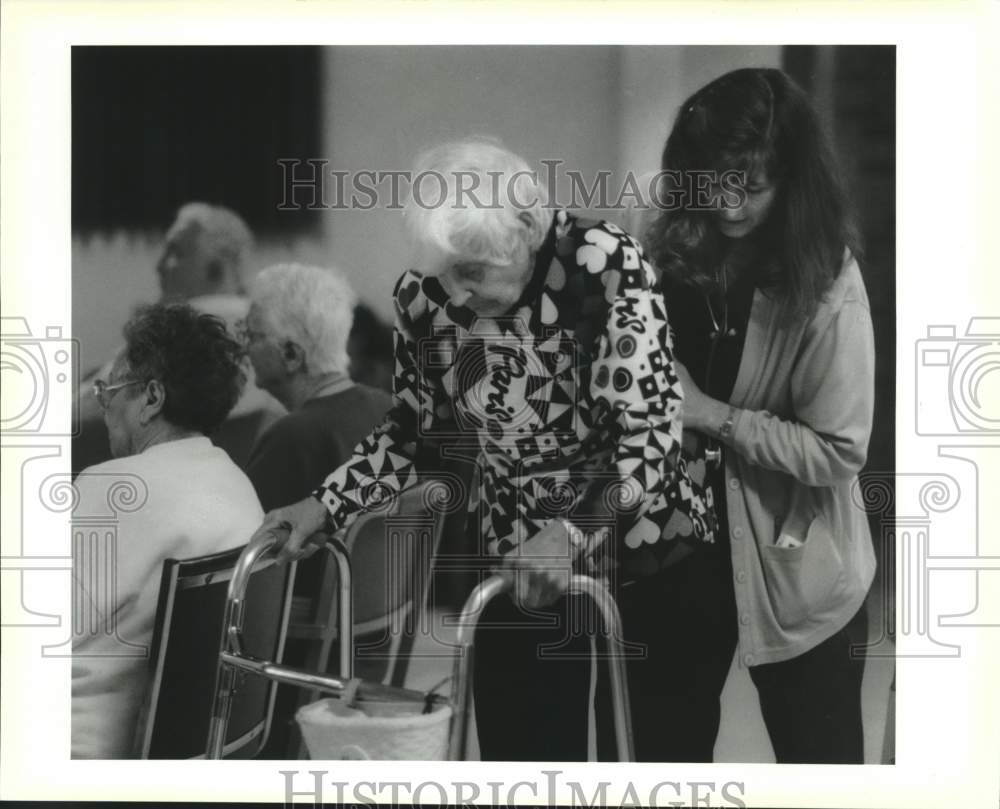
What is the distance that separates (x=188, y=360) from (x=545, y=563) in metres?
0.77

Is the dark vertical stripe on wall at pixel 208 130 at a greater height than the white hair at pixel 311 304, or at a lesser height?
greater

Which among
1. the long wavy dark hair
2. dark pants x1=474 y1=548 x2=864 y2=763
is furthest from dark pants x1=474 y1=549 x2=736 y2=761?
the long wavy dark hair

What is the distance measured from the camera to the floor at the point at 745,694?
216 centimetres

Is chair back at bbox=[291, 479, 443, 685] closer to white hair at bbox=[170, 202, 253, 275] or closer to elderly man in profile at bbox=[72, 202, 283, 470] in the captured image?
elderly man in profile at bbox=[72, 202, 283, 470]

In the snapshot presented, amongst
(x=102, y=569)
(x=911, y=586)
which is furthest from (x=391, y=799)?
(x=911, y=586)

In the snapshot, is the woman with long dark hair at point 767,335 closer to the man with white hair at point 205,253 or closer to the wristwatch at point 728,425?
the wristwatch at point 728,425

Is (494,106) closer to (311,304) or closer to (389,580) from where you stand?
(311,304)

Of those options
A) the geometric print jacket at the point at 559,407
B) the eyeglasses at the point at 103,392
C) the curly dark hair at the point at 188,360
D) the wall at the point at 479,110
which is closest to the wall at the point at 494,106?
the wall at the point at 479,110

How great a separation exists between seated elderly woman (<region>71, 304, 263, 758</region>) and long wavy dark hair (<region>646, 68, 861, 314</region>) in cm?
87

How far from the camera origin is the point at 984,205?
84.5 inches

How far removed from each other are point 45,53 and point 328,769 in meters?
1.47

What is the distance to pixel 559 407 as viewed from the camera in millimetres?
2115

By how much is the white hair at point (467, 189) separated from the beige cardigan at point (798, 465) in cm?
48

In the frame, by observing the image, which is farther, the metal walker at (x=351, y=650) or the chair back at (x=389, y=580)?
the chair back at (x=389, y=580)
